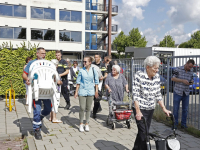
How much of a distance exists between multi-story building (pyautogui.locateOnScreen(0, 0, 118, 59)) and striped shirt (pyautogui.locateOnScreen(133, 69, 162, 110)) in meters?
30.2

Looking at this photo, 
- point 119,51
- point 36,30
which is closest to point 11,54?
point 36,30

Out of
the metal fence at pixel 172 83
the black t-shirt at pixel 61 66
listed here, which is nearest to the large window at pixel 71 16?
the metal fence at pixel 172 83

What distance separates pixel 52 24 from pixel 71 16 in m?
3.12

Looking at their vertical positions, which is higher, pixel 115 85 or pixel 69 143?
pixel 115 85

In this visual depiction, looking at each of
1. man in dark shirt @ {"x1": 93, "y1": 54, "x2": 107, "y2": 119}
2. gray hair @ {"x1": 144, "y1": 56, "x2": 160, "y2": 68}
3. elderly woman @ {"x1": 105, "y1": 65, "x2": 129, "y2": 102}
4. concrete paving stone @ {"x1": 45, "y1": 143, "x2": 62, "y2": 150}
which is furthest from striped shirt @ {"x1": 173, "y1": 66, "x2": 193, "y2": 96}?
concrete paving stone @ {"x1": 45, "y1": 143, "x2": 62, "y2": 150}

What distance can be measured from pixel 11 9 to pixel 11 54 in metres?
23.3

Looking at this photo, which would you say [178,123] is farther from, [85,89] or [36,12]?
[36,12]

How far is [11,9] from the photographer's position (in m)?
31.4

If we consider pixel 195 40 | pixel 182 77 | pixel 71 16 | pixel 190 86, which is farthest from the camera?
pixel 195 40

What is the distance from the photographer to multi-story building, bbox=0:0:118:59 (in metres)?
31.4

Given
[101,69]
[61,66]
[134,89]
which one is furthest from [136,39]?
[134,89]

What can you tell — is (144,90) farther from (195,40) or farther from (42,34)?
(195,40)

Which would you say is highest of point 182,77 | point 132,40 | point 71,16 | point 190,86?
point 71,16

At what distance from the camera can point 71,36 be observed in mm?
35000
